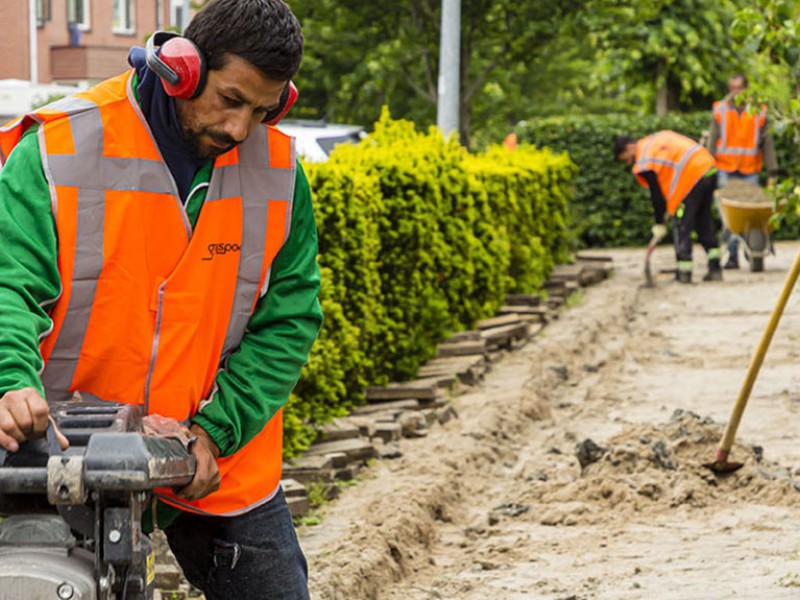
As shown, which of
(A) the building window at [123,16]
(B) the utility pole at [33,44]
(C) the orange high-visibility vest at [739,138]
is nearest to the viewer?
(C) the orange high-visibility vest at [739,138]

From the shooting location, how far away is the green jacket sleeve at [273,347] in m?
3.42

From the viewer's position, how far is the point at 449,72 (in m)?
15.4

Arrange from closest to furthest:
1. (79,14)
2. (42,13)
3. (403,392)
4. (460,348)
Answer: (403,392) → (460,348) → (42,13) → (79,14)

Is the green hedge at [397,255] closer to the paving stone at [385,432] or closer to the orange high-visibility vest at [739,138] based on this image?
the paving stone at [385,432]

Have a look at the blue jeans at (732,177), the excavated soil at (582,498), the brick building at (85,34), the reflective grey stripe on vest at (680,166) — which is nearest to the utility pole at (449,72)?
the reflective grey stripe on vest at (680,166)

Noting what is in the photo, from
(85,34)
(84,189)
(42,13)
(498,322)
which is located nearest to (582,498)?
(84,189)

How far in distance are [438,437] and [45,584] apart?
6515 millimetres

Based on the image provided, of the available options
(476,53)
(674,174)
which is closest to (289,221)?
(674,174)

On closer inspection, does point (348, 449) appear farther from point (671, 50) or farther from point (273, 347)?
point (671, 50)

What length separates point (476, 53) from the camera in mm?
24047

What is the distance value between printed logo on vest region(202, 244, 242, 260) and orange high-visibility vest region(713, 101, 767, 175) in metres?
15.6

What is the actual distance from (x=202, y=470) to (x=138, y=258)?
0.49m

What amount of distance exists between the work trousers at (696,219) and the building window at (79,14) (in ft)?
76.9

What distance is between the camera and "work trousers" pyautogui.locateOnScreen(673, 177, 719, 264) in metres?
17.1
